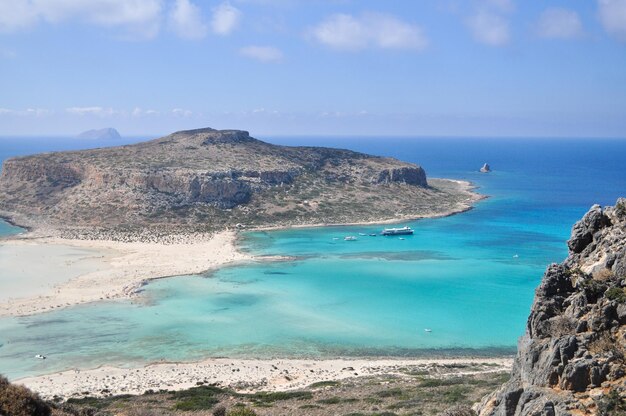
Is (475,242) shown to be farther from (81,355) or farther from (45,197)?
(45,197)

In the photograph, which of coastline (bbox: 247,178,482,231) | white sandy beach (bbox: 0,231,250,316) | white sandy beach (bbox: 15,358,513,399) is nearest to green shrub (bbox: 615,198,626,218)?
white sandy beach (bbox: 15,358,513,399)

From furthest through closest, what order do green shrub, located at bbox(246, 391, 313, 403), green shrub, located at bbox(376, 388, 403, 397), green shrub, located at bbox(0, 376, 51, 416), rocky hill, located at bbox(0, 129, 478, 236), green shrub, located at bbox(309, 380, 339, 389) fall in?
rocky hill, located at bbox(0, 129, 478, 236), green shrub, located at bbox(309, 380, 339, 389), green shrub, located at bbox(246, 391, 313, 403), green shrub, located at bbox(376, 388, 403, 397), green shrub, located at bbox(0, 376, 51, 416)

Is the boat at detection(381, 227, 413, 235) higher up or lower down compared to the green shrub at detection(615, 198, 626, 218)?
lower down

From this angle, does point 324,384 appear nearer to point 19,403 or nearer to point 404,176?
point 19,403

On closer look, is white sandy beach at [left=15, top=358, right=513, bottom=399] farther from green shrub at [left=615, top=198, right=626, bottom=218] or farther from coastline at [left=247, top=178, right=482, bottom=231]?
coastline at [left=247, top=178, right=482, bottom=231]

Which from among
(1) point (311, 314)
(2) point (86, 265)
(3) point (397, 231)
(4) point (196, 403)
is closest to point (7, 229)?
(2) point (86, 265)

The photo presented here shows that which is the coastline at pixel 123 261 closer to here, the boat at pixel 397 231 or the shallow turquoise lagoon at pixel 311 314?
the shallow turquoise lagoon at pixel 311 314
